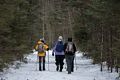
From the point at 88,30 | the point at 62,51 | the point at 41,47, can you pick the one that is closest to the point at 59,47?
the point at 62,51

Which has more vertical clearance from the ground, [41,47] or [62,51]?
[41,47]

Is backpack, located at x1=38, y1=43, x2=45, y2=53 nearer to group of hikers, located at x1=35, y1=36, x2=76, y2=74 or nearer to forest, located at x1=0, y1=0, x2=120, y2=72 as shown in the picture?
group of hikers, located at x1=35, y1=36, x2=76, y2=74

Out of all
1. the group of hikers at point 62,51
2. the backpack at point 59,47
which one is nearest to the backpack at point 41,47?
the group of hikers at point 62,51

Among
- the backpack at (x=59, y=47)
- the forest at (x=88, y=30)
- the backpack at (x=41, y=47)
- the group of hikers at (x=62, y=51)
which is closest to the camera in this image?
the forest at (x=88, y=30)

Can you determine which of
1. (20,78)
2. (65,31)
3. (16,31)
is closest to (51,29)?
(65,31)

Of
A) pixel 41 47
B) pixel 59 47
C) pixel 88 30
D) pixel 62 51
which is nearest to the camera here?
pixel 62 51

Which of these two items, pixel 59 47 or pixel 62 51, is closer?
pixel 62 51

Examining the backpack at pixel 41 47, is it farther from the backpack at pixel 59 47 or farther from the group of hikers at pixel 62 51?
the backpack at pixel 59 47

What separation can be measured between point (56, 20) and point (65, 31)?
12.0 feet

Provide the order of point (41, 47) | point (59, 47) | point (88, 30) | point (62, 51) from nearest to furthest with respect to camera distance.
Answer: point (62, 51)
point (59, 47)
point (41, 47)
point (88, 30)

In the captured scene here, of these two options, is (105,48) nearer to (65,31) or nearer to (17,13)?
(17,13)

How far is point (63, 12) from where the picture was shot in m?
83.2

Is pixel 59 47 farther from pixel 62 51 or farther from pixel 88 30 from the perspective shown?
pixel 88 30

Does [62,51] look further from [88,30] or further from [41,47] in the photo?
[88,30]
